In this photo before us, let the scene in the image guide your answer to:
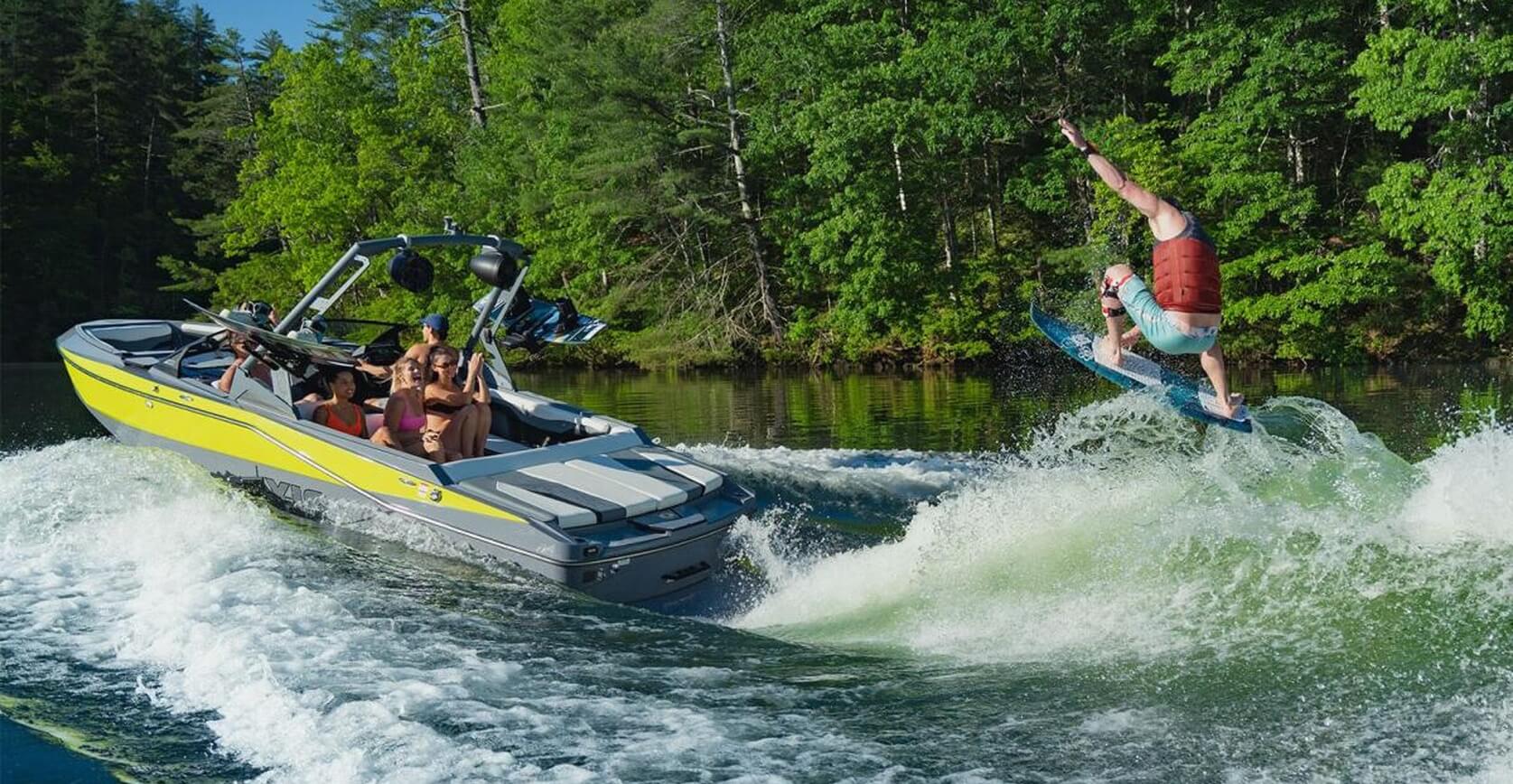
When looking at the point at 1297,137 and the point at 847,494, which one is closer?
the point at 847,494

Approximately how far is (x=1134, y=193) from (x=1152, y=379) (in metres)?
1.90

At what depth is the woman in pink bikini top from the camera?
29.2 ft

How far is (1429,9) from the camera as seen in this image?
21203 millimetres

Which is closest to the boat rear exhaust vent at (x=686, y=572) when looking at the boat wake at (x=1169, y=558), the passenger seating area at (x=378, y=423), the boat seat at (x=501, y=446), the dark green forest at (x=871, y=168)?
the boat wake at (x=1169, y=558)

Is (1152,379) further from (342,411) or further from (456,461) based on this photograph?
(342,411)

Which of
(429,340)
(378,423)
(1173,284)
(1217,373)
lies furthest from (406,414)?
(1217,373)

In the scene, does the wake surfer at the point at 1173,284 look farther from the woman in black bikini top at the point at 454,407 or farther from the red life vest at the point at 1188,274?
the woman in black bikini top at the point at 454,407

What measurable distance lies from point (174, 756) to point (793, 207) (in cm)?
2659

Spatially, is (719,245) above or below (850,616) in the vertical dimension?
above

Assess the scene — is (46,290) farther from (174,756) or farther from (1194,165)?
(174,756)

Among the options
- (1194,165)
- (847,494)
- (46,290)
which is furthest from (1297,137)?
(46,290)

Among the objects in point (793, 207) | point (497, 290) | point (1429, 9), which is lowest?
point (497, 290)

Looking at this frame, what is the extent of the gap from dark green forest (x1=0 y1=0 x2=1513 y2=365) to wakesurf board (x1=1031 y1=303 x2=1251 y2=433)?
15363mm

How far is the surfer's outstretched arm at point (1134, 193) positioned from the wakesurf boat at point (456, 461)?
3.19 meters
